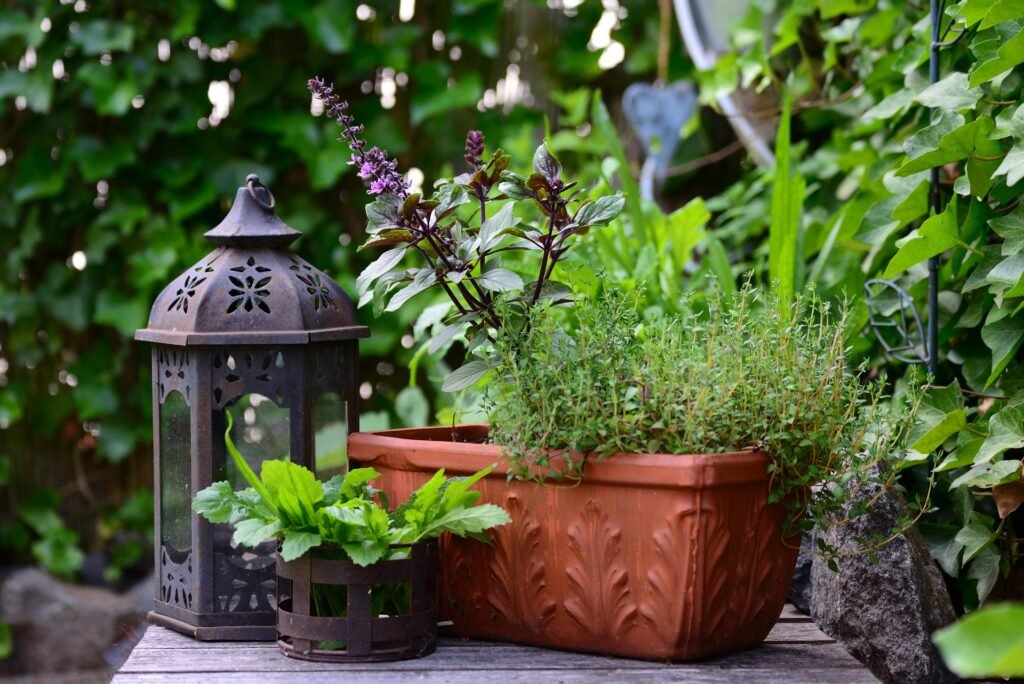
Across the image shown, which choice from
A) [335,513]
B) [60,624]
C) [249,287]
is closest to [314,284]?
[249,287]

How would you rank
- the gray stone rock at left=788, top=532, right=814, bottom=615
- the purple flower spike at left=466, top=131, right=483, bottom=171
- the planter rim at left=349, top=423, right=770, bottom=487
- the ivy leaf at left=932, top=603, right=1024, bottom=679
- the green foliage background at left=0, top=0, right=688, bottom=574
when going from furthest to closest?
the green foliage background at left=0, top=0, right=688, bottom=574
the gray stone rock at left=788, top=532, right=814, bottom=615
the purple flower spike at left=466, top=131, right=483, bottom=171
the planter rim at left=349, top=423, right=770, bottom=487
the ivy leaf at left=932, top=603, right=1024, bottom=679

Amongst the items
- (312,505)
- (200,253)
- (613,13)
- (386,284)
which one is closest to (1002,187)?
(386,284)

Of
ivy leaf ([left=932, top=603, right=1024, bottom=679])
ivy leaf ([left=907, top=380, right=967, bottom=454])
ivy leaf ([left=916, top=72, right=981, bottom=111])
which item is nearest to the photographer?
ivy leaf ([left=932, top=603, right=1024, bottom=679])

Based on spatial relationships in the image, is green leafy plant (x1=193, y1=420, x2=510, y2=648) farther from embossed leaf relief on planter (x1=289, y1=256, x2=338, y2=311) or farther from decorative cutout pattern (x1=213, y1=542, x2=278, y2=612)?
embossed leaf relief on planter (x1=289, y1=256, x2=338, y2=311)

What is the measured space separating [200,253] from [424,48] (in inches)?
32.2

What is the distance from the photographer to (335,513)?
100cm

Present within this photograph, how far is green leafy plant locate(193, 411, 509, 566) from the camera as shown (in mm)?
1007

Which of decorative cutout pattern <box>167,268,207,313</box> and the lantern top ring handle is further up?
the lantern top ring handle

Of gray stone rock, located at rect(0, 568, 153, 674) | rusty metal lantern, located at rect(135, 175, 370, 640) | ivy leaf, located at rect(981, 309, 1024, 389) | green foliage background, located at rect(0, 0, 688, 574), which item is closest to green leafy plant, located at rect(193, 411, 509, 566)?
rusty metal lantern, located at rect(135, 175, 370, 640)

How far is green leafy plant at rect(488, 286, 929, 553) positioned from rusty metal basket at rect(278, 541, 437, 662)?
0.16 meters

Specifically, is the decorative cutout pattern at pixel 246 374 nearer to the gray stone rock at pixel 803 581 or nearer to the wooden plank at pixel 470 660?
the wooden plank at pixel 470 660

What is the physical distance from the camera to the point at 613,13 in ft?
9.09

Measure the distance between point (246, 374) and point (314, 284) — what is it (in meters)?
0.14

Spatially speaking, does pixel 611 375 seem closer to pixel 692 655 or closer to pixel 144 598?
pixel 692 655
